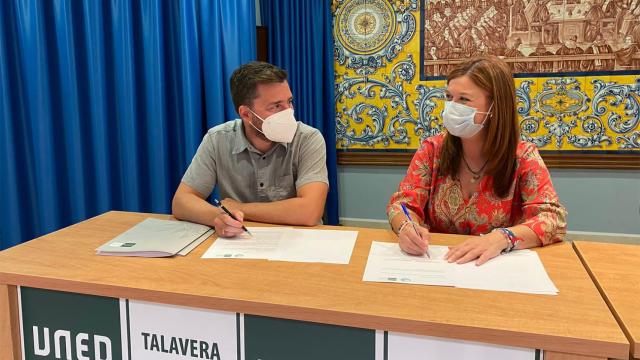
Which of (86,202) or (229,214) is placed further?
(86,202)

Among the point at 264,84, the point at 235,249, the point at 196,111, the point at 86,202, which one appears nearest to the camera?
the point at 235,249

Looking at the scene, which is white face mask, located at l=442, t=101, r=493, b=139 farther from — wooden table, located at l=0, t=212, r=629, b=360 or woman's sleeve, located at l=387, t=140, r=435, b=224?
wooden table, located at l=0, t=212, r=629, b=360

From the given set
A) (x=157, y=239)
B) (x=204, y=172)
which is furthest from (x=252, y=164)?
(x=157, y=239)

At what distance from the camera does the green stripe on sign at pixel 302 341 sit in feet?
3.21

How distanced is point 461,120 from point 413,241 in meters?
0.53

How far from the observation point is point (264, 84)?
188 cm

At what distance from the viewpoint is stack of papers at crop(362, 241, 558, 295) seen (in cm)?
110

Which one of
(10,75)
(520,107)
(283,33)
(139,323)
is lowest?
(139,323)

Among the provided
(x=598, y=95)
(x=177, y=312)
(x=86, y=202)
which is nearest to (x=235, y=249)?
(x=177, y=312)

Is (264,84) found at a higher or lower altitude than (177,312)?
higher

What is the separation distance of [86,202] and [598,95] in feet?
10.2

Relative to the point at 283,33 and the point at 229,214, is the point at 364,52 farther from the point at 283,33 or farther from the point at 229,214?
the point at 229,214

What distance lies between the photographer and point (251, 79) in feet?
6.24

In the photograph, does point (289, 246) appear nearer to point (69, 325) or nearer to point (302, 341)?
point (302, 341)
